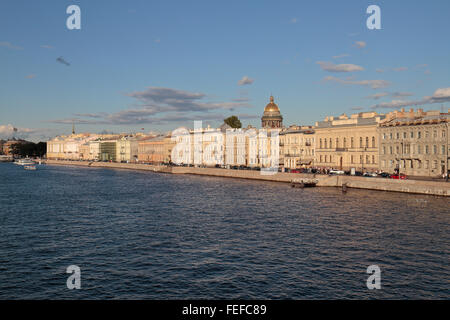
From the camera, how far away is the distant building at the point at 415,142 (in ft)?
190

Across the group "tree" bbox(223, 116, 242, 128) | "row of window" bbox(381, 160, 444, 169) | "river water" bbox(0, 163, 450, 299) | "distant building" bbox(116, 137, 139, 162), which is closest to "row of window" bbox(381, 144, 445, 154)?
"row of window" bbox(381, 160, 444, 169)

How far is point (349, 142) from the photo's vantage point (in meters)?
77.1

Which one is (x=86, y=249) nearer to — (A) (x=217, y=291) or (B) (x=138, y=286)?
(B) (x=138, y=286)

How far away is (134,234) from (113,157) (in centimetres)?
15983

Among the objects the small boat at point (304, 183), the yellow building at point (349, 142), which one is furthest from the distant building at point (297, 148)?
the small boat at point (304, 183)

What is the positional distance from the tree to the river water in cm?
9093

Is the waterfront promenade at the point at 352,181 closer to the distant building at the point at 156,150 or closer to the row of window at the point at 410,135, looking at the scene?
the row of window at the point at 410,135

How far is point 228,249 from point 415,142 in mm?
45756

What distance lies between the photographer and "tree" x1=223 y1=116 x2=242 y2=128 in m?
135

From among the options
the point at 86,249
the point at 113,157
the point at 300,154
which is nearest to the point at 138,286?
the point at 86,249

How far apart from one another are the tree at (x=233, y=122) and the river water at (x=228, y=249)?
90934 millimetres

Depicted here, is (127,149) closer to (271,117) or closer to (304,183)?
(271,117)
